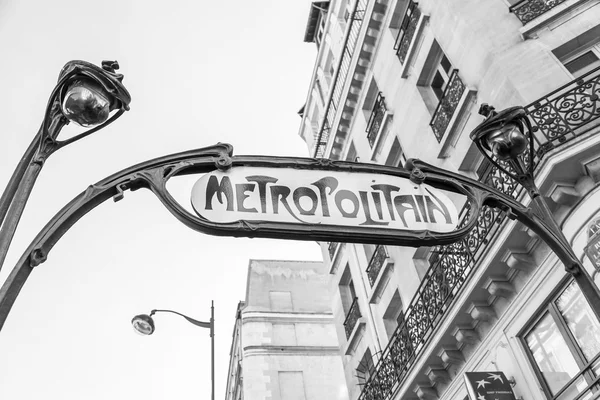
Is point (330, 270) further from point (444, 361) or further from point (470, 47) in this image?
point (470, 47)

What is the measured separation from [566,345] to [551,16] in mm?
7280

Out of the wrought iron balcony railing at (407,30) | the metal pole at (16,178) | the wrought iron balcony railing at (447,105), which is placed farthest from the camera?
the wrought iron balcony railing at (407,30)

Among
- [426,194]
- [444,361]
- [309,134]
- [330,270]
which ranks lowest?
[426,194]

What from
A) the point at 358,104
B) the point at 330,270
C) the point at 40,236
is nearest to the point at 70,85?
the point at 40,236

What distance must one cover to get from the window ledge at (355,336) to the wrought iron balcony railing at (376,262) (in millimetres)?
1454

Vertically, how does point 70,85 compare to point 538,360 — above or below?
below

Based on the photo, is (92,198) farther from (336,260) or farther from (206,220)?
(336,260)

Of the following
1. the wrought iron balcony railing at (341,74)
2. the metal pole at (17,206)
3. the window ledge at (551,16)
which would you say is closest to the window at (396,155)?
the wrought iron balcony railing at (341,74)

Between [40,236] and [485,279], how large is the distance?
34.9 feet

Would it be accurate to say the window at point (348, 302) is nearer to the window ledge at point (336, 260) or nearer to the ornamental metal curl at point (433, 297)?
the window ledge at point (336, 260)

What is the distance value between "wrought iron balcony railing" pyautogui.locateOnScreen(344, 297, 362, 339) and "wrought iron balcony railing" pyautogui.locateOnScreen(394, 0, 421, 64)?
8.99 metres

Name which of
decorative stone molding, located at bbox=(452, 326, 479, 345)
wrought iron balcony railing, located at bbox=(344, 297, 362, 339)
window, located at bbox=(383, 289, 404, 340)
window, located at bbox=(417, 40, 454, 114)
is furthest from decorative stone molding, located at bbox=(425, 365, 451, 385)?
window, located at bbox=(417, 40, 454, 114)

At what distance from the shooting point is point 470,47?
14.3 m

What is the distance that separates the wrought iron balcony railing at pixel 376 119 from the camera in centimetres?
1944
